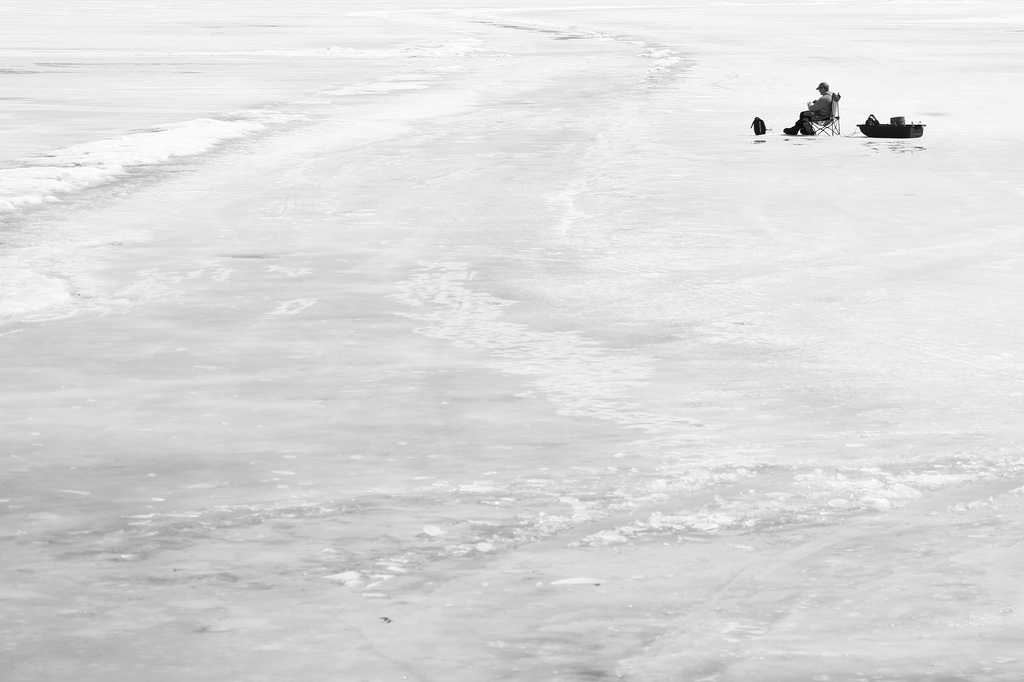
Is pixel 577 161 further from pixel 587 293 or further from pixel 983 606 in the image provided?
pixel 983 606

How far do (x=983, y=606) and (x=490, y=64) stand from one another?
29680 millimetres

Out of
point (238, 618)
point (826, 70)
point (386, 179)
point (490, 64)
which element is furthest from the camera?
point (490, 64)

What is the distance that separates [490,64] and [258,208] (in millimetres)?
21035

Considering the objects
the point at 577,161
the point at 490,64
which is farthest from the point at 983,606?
the point at 490,64

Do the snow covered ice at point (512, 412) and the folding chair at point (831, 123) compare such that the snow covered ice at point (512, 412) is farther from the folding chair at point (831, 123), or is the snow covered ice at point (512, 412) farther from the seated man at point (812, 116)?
the folding chair at point (831, 123)

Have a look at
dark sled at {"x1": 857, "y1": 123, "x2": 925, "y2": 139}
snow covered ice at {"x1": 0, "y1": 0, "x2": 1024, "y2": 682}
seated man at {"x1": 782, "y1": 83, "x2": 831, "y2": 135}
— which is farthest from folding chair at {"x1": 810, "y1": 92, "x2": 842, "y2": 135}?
snow covered ice at {"x1": 0, "y1": 0, "x2": 1024, "y2": 682}

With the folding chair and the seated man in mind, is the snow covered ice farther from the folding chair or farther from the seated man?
the folding chair

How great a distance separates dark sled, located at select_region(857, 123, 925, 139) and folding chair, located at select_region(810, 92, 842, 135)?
36 centimetres

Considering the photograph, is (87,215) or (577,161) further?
(577,161)

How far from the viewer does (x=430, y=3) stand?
271ft

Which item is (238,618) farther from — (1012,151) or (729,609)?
(1012,151)

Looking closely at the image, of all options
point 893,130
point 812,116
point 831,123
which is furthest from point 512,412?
point 831,123

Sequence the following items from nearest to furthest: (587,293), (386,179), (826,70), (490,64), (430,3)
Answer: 1. (587,293)
2. (386,179)
3. (826,70)
4. (490,64)
5. (430,3)

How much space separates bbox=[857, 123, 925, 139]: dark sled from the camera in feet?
58.7
